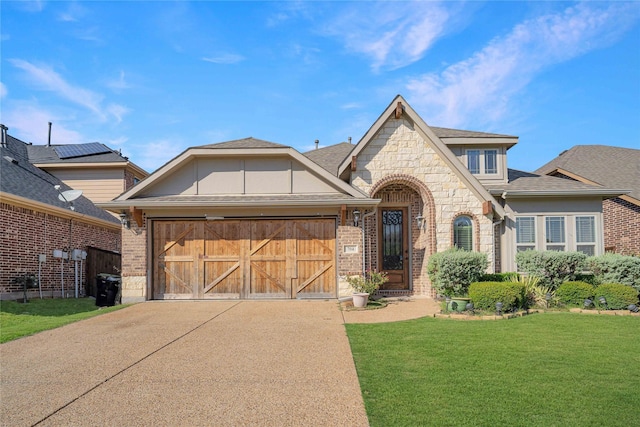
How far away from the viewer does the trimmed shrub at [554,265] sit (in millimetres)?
10852

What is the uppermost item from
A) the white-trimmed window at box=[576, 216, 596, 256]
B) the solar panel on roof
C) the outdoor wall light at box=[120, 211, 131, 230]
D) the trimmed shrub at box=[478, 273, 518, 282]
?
the solar panel on roof

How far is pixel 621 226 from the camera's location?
690 inches

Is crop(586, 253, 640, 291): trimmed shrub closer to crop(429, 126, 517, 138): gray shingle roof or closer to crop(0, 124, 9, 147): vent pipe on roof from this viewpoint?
crop(429, 126, 517, 138): gray shingle roof

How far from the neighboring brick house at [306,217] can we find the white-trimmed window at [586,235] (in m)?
0.86

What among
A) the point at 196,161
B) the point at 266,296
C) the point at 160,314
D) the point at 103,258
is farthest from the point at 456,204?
the point at 103,258

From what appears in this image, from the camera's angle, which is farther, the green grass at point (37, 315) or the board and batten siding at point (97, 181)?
the board and batten siding at point (97, 181)

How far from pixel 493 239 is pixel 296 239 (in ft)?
19.1

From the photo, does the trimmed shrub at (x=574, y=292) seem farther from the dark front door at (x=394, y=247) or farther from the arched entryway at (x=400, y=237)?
the dark front door at (x=394, y=247)

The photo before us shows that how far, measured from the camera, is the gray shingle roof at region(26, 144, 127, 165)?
20438 millimetres

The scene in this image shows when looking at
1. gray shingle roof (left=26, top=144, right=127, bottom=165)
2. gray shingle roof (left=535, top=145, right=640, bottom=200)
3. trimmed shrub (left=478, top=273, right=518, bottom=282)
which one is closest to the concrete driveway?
Result: trimmed shrub (left=478, top=273, right=518, bottom=282)

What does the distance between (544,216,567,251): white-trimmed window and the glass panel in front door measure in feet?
15.7

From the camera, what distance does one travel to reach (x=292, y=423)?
14.2 ft

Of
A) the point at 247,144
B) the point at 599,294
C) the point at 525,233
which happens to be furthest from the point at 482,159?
the point at 247,144

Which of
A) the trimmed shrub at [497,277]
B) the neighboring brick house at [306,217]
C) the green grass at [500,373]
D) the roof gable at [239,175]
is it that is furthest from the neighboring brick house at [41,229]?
the trimmed shrub at [497,277]
